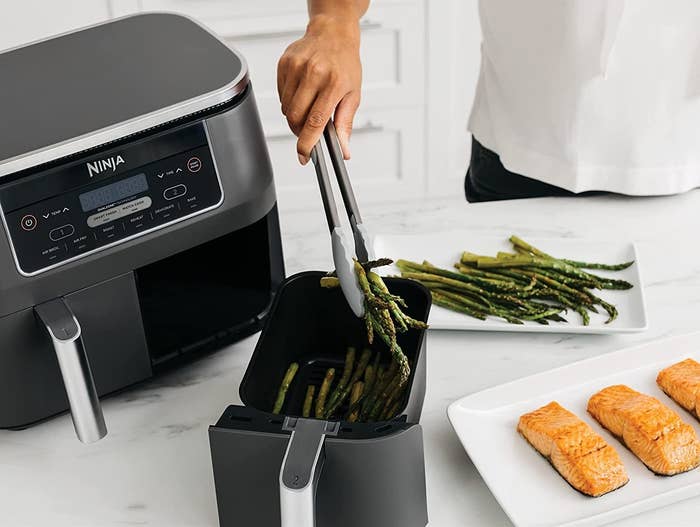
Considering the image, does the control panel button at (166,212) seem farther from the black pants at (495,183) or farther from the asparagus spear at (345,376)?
the black pants at (495,183)

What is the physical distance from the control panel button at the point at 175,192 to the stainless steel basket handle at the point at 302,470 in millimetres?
380

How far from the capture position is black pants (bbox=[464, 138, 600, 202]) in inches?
74.2

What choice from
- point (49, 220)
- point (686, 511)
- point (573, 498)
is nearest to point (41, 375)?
point (49, 220)

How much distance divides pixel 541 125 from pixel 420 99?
174cm

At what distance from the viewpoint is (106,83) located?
117 centimetres

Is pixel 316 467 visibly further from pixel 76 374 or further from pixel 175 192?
pixel 175 192

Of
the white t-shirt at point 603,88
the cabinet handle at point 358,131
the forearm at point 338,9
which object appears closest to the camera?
the forearm at point 338,9

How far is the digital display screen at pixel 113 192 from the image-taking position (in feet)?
3.65

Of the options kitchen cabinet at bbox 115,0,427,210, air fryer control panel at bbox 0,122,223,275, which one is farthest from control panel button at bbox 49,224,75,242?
kitchen cabinet at bbox 115,0,427,210

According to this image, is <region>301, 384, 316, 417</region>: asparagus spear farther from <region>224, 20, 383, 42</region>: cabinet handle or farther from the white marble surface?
<region>224, 20, 383, 42</region>: cabinet handle

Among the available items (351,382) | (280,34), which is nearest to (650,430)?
(351,382)

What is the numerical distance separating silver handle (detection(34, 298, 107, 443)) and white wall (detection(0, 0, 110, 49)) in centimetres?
239

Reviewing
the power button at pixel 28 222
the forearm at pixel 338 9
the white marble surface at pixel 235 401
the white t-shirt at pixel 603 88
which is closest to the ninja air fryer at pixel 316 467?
the white marble surface at pixel 235 401

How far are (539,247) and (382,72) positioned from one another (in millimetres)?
1990
